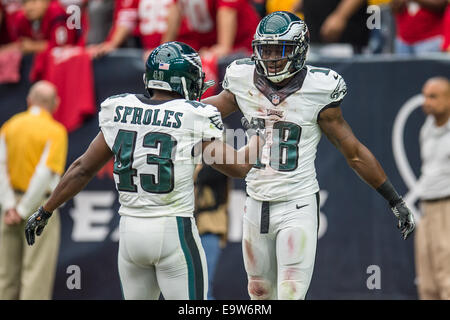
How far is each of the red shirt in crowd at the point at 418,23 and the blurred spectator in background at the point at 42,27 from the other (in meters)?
3.10

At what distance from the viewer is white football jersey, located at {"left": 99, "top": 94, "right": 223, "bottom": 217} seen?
4250 mm

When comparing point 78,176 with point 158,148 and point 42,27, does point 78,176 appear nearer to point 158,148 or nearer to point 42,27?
point 158,148

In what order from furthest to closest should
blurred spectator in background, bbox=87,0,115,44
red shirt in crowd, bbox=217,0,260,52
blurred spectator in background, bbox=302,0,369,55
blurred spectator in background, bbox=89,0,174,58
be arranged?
blurred spectator in background, bbox=87,0,115,44 → blurred spectator in background, bbox=89,0,174,58 → blurred spectator in background, bbox=302,0,369,55 → red shirt in crowd, bbox=217,0,260,52

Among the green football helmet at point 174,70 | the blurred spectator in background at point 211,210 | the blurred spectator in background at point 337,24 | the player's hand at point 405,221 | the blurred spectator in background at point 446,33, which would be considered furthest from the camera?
the blurred spectator in background at point 337,24

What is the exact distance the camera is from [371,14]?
765 cm

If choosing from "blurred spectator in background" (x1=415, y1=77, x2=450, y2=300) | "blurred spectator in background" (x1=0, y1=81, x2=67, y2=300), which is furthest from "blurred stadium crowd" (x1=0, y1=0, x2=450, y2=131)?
"blurred spectator in background" (x1=415, y1=77, x2=450, y2=300)

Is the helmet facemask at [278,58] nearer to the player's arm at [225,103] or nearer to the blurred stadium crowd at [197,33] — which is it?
the player's arm at [225,103]

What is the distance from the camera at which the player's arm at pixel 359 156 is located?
4.85 metres

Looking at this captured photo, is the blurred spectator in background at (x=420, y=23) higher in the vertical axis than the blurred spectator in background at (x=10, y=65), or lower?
higher

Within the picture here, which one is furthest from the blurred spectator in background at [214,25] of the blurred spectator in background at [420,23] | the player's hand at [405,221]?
the player's hand at [405,221]

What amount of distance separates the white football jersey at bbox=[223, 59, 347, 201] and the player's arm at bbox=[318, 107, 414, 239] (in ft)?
0.22

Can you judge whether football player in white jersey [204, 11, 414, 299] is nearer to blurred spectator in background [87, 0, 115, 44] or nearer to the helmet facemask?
the helmet facemask

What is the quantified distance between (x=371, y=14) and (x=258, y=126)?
10.4ft

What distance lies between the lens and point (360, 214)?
7227 mm
